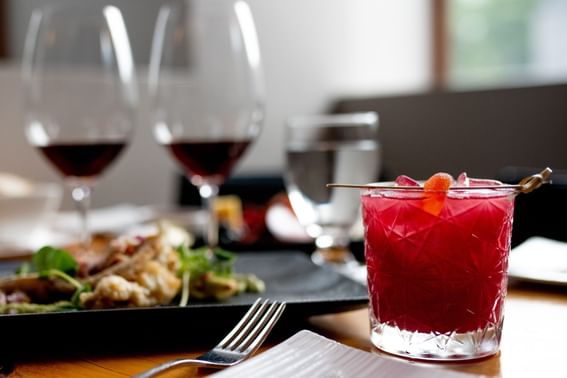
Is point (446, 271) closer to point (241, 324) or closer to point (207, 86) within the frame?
point (241, 324)

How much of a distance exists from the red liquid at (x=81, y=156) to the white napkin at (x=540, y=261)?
56cm

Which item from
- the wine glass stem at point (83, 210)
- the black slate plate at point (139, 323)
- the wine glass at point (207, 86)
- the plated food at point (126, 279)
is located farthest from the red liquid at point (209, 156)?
the black slate plate at point (139, 323)

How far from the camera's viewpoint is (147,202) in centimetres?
376

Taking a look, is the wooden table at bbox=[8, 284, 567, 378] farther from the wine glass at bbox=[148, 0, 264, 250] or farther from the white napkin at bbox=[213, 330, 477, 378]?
the wine glass at bbox=[148, 0, 264, 250]

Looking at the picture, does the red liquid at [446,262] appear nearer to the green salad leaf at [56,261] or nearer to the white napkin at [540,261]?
the white napkin at [540,261]

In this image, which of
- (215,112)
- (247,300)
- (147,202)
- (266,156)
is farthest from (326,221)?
(266,156)

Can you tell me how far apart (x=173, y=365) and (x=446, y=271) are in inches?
8.7

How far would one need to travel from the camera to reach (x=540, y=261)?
0.91 metres

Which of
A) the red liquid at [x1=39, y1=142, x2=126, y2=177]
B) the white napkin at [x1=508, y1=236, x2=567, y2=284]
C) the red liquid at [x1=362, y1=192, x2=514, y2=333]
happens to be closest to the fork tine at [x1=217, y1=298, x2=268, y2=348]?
the red liquid at [x1=362, y1=192, x2=514, y2=333]

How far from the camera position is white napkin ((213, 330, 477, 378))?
1.64 ft

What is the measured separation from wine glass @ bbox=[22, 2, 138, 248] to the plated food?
0.75ft

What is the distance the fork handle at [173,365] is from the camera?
491mm

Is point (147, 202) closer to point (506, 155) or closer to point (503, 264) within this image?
point (506, 155)

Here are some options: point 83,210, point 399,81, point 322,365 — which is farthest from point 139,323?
point 399,81
